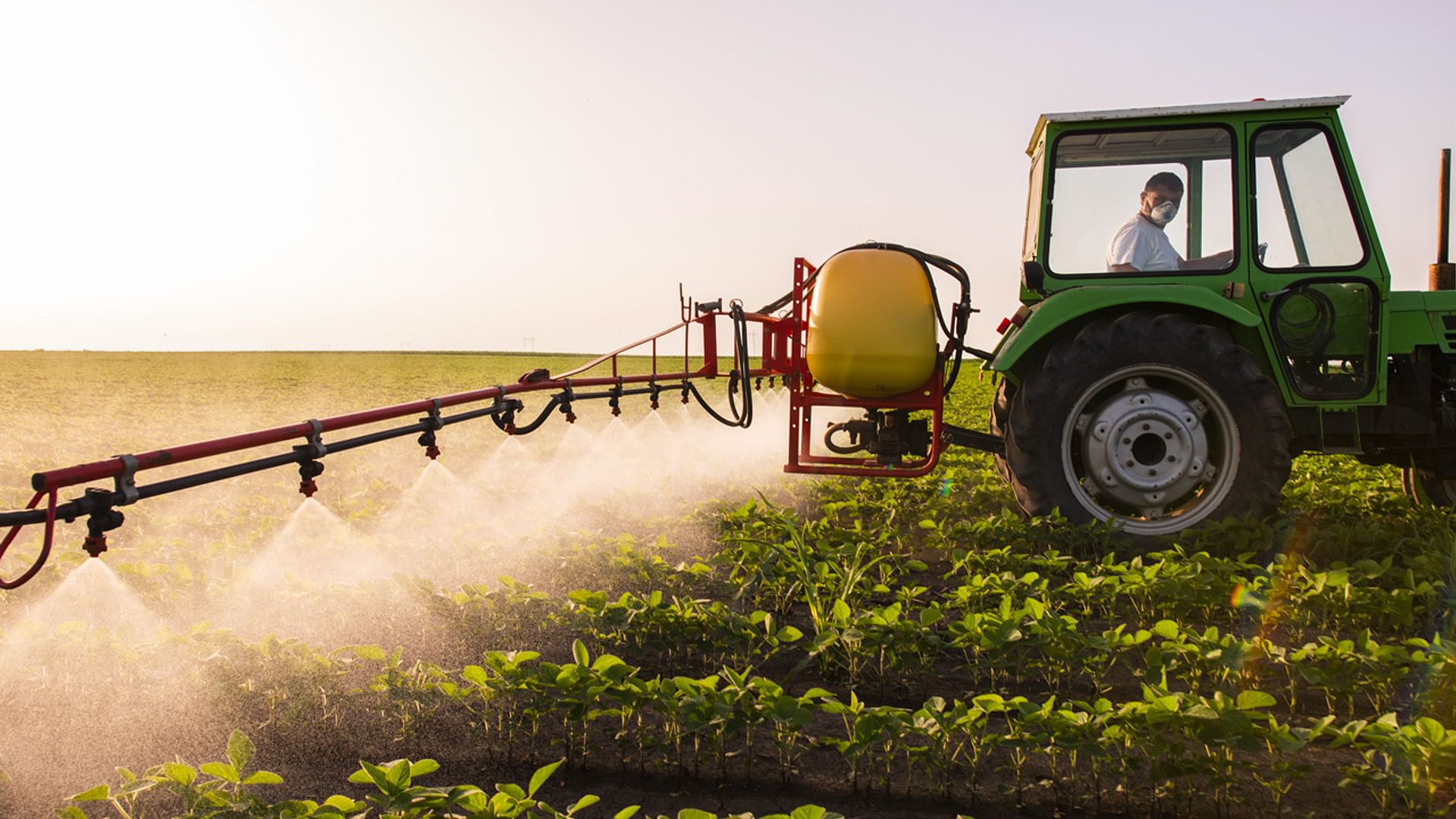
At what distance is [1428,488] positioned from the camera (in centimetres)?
539

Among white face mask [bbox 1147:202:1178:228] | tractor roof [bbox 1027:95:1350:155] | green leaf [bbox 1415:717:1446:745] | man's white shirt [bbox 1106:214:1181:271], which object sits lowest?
green leaf [bbox 1415:717:1446:745]

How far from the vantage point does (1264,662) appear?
2908mm

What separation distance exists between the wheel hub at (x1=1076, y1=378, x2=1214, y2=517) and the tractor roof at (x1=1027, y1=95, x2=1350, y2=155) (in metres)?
1.38

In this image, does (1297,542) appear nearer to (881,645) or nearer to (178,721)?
(881,645)

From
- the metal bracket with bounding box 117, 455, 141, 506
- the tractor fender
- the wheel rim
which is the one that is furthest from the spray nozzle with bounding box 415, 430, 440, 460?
the wheel rim

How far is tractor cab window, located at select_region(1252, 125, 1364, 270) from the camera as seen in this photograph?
4.47 meters

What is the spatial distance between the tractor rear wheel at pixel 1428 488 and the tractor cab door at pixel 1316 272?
3.85ft

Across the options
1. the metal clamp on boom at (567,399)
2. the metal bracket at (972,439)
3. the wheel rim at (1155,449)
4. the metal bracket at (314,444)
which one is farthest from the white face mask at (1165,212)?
the metal bracket at (314,444)

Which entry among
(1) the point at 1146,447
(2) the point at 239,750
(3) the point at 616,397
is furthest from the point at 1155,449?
(2) the point at 239,750

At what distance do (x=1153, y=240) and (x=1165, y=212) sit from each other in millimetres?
209

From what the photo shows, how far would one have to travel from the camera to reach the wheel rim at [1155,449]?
A: 14.2ft

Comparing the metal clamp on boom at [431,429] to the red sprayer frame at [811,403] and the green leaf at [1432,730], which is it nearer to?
the red sprayer frame at [811,403]

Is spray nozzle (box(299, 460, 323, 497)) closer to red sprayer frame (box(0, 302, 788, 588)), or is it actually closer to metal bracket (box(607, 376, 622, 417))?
red sprayer frame (box(0, 302, 788, 588))

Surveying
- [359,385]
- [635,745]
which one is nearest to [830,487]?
[635,745]
